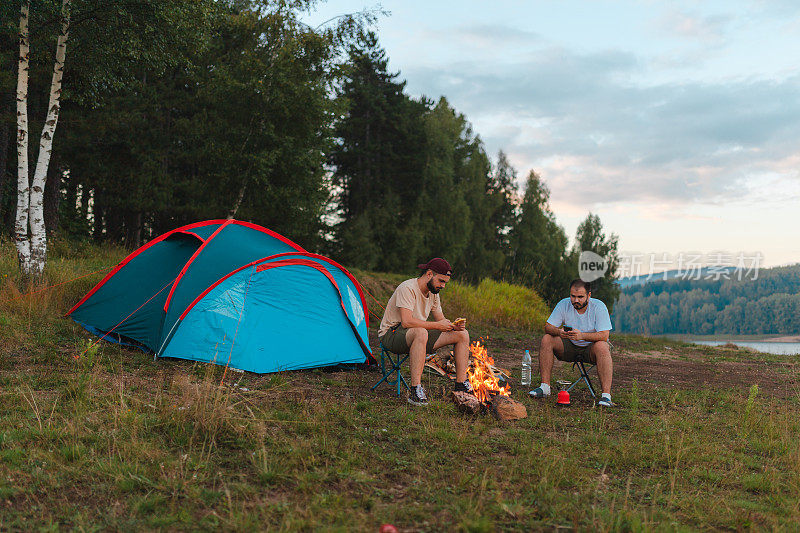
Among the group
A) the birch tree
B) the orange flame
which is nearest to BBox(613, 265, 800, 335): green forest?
the orange flame

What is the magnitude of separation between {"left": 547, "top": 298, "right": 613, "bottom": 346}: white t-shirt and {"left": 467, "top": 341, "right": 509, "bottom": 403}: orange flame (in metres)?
0.85

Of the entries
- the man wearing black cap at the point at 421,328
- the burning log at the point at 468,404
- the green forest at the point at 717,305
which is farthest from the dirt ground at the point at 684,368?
the green forest at the point at 717,305

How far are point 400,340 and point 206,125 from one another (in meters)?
14.2

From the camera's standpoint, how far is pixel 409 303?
609cm

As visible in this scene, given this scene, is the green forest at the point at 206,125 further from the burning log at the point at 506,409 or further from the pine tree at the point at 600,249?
the pine tree at the point at 600,249

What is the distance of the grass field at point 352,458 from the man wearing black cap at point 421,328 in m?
0.45

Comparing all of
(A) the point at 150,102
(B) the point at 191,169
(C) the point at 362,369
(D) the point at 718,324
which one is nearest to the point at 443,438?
(C) the point at 362,369

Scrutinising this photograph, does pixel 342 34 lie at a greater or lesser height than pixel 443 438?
greater

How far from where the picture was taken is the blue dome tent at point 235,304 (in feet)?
23.0

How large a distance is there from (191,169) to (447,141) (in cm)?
1453

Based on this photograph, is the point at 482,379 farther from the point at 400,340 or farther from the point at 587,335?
the point at 587,335

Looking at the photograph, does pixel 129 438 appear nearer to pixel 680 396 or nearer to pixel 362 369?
pixel 362 369

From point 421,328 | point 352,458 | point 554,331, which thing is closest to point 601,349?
point 554,331

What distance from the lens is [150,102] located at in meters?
18.4
